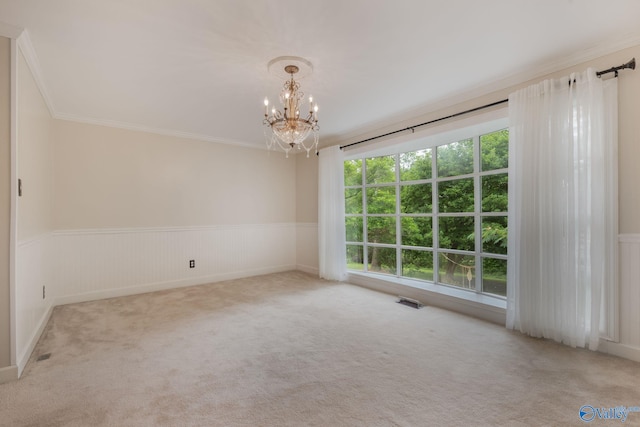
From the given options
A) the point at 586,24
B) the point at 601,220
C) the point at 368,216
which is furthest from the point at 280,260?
the point at 586,24

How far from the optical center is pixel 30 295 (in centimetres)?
265

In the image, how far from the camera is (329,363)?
232cm

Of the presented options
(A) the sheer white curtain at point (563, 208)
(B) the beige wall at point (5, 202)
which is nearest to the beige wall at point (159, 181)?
(B) the beige wall at point (5, 202)

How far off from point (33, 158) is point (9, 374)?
1.87 meters

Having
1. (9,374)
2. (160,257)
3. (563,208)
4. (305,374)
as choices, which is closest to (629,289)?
(563,208)

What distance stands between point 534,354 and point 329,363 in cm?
168

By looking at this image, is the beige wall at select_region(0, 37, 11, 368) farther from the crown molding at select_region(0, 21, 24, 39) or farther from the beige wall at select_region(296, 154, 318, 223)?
the beige wall at select_region(296, 154, 318, 223)

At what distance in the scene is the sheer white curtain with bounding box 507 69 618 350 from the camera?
239cm

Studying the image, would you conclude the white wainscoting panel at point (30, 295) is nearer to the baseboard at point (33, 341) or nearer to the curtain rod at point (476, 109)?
the baseboard at point (33, 341)

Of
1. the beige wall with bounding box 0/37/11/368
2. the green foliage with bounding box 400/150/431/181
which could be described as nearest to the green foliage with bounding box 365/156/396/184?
the green foliage with bounding box 400/150/431/181

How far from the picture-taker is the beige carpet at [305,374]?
5.70ft

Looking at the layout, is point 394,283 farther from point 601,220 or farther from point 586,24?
point 586,24

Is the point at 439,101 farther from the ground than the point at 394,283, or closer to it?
farther from the ground

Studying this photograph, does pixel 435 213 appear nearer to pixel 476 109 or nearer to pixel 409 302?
pixel 409 302
